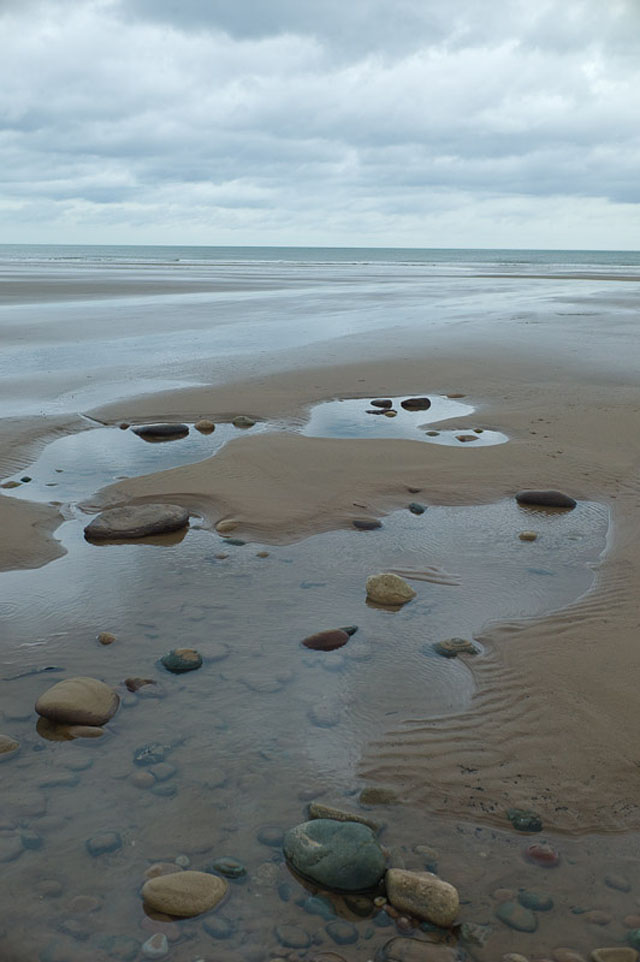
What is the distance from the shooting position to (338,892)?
98.6 inches

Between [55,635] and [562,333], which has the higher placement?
[562,333]

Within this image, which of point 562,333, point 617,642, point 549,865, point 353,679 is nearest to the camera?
point 549,865

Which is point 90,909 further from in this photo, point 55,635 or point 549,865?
point 55,635

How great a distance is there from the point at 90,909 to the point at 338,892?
2.61 feet

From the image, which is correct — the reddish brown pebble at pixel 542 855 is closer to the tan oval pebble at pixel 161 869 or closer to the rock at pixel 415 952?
the rock at pixel 415 952

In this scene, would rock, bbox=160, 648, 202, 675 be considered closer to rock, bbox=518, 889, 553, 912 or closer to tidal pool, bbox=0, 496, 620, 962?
tidal pool, bbox=0, 496, 620, 962

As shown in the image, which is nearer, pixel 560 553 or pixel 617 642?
pixel 617 642

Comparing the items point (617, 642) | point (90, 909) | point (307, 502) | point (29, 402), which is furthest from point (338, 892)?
point (29, 402)

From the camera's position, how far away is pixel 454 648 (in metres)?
3.94

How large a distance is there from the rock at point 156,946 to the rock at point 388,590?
243cm

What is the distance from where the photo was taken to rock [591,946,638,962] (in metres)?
2.24

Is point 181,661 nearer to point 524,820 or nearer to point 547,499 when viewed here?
→ point 524,820

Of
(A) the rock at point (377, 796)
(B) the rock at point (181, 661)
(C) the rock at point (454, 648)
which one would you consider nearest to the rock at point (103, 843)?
(A) the rock at point (377, 796)

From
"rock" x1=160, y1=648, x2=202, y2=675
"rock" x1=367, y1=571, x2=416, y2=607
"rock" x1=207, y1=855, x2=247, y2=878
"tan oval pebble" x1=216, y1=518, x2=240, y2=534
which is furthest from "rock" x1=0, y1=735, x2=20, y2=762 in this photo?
"tan oval pebble" x1=216, y1=518, x2=240, y2=534
